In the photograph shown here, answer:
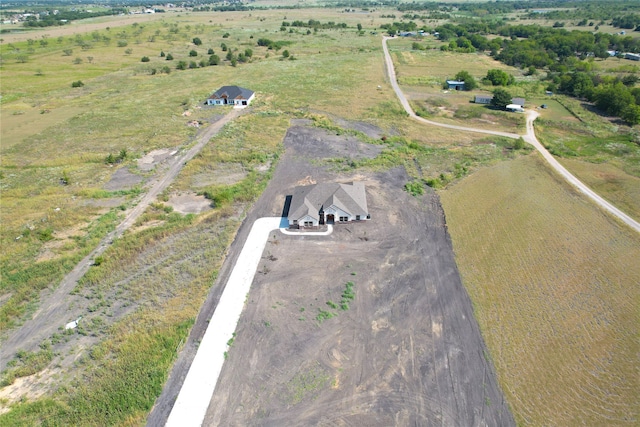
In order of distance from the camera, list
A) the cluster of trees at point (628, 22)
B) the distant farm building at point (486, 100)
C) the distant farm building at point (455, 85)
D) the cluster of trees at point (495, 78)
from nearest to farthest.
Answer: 1. the distant farm building at point (486, 100)
2. the distant farm building at point (455, 85)
3. the cluster of trees at point (495, 78)
4. the cluster of trees at point (628, 22)

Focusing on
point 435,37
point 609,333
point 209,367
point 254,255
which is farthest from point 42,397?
point 435,37

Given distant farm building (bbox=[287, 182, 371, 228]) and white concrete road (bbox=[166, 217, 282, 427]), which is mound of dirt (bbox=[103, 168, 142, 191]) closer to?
white concrete road (bbox=[166, 217, 282, 427])

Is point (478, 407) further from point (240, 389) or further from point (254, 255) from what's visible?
point (254, 255)

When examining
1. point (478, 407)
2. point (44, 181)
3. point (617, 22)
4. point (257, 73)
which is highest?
point (617, 22)

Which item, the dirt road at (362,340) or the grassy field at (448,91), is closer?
the dirt road at (362,340)

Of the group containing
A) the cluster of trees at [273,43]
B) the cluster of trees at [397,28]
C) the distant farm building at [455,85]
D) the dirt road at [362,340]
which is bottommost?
the dirt road at [362,340]

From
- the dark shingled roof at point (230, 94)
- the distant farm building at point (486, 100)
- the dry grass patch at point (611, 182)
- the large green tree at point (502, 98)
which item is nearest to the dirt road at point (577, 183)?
the dry grass patch at point (611, 182)

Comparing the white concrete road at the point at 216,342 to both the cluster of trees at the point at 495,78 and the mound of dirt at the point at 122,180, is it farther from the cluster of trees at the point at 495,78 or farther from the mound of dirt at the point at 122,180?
the cluster of trees at the point at 495,78
